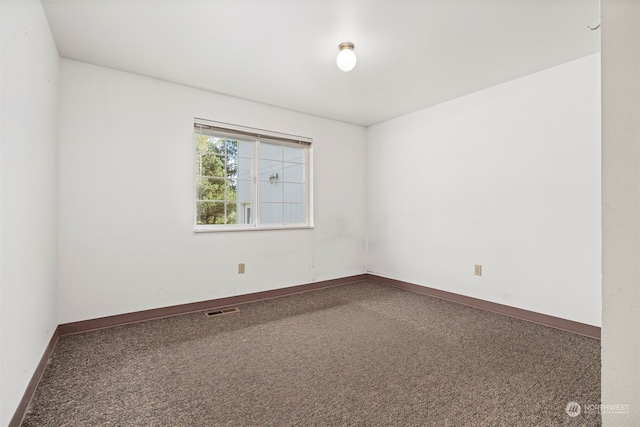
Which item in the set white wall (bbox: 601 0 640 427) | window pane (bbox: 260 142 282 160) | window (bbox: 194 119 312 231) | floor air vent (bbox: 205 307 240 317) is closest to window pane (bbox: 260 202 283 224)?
window (bbox: 194 119 312 231)

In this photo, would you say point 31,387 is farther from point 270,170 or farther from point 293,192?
point 293,192

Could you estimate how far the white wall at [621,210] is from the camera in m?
0.73

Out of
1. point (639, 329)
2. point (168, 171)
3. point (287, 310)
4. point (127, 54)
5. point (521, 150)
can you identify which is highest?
point (127, 54)

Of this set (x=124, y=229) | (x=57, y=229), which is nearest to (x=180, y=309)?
(x=124, y=229)

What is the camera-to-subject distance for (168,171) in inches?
125

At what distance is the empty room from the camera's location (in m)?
1.57

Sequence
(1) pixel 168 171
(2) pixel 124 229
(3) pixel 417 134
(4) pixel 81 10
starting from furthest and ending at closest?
(3) pixel 417 134 → (1) pixel 168 171 → (2) pixel 124 229 → (4) pixel 81 10

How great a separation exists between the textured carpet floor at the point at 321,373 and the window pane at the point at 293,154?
2114mm

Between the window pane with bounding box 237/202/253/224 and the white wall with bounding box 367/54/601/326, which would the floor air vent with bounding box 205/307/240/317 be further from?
the white wall with bounding box 367/54/601/326

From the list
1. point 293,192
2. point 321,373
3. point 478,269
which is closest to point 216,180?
point 293,192

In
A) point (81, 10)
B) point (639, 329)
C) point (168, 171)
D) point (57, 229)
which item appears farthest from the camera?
point (168, 171)

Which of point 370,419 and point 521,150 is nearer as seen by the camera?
point 370,419

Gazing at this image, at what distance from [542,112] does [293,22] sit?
8.02 ft

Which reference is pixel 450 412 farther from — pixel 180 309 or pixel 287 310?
pixel 180 309
